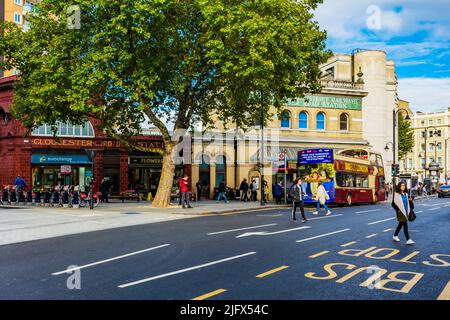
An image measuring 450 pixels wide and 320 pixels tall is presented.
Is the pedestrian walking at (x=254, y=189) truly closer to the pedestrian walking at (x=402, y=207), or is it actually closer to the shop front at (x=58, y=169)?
the shop front at (x=58, y=169)

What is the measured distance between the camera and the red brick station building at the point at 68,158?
32625 millimetres

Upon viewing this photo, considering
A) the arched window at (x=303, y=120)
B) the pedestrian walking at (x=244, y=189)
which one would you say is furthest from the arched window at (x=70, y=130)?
the arched window at (x=303, y=120)

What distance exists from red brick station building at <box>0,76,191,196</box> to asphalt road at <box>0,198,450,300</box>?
2084cm

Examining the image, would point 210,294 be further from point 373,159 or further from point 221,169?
point 373,159

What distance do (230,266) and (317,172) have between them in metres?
19.7

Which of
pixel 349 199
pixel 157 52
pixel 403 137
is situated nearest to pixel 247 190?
pixel 349 199

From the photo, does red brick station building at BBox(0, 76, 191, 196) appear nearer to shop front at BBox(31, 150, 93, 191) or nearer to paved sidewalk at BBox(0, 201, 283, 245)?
shop front at BBox(31, 150, 93, 191)

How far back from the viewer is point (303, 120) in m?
40.7

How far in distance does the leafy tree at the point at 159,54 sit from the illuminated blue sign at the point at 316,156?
4.47m

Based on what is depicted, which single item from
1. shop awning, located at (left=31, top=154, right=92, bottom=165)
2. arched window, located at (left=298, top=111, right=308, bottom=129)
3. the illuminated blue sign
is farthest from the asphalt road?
arched window, located at (left=298, top=111, right=308, bottom=129)

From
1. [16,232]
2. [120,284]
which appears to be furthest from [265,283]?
[16,232]

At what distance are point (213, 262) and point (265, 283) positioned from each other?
6.50 ft

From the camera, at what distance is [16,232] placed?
559 inches

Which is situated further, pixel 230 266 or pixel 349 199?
pixel 349 199
